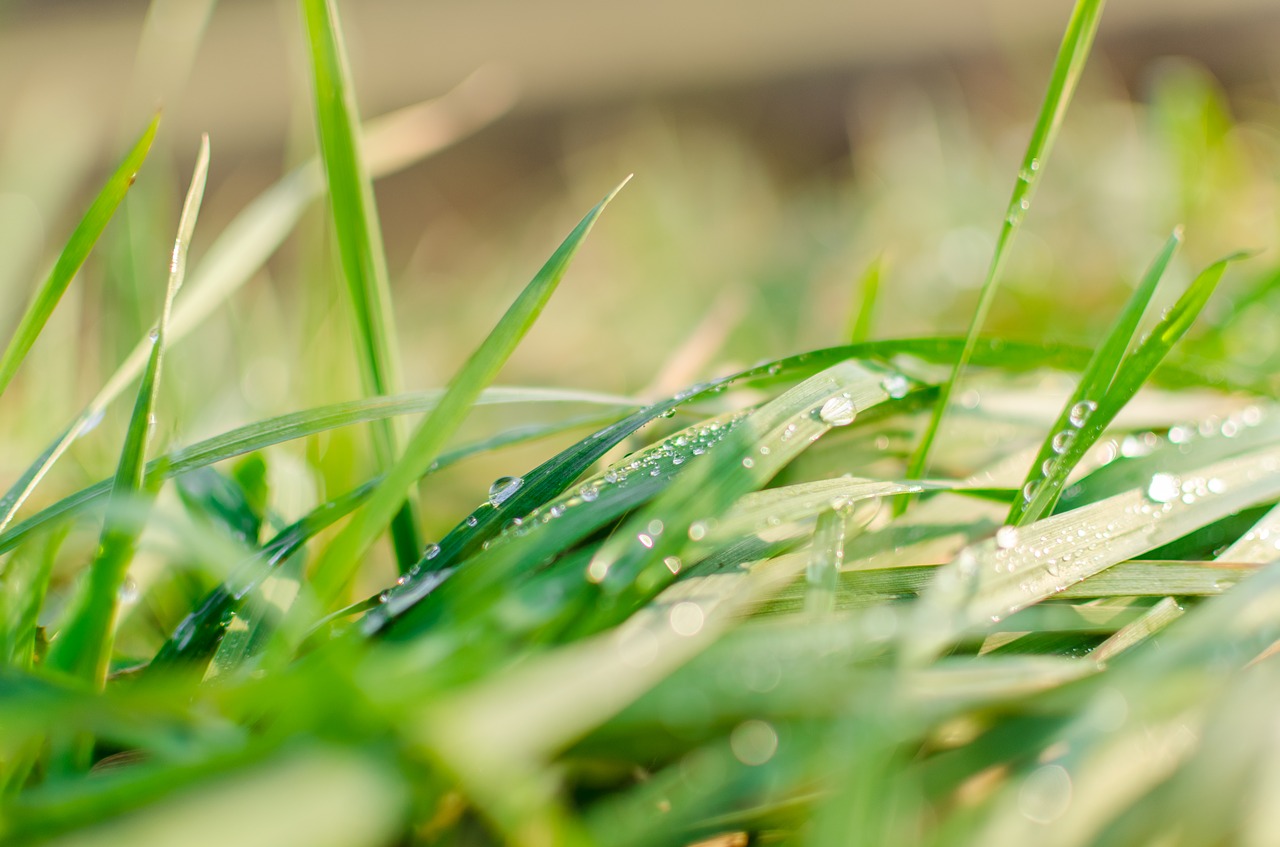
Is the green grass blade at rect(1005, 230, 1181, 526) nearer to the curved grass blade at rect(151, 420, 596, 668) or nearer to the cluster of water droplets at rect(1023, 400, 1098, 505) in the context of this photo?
the cluster of water droplets at rect(1023, 400, 1098, 505)

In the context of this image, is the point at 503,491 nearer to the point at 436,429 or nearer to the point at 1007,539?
the point at 436,429

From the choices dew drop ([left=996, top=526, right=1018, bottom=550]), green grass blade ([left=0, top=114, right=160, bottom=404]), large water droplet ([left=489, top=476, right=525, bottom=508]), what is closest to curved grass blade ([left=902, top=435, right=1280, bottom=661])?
dew drop ([left=996, top=526, right=1018, bottom=550])

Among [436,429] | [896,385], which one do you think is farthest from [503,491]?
[896,385]

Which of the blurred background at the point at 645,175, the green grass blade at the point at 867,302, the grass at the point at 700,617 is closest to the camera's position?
the grass at the point at 700,617

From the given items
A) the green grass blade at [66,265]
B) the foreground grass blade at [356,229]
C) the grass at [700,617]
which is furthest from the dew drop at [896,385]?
the green grass blade at [66,265]

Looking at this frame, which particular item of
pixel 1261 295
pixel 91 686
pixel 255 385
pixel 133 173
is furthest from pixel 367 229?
pixel 255 385

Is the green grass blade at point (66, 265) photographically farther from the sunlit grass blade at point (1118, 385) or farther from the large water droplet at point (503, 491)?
the sunlit grass blade at point (1118, 385)

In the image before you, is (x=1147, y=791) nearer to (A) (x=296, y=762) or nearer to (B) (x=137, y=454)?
(A) (x=296, y=762)
